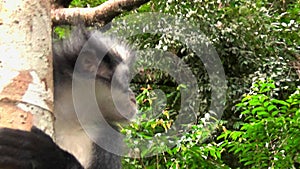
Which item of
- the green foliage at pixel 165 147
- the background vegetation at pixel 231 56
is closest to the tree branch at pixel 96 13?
the green foliage at pixel 165 147

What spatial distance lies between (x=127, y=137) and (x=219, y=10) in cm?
161

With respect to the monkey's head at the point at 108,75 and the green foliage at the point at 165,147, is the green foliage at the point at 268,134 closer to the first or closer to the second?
the green foliage at the point at 165,147

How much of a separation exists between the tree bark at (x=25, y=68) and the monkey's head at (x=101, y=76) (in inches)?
42.3

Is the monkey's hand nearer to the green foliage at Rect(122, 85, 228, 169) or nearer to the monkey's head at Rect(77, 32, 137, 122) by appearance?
the monkey's head at Rect(77, 32, 137, 122)

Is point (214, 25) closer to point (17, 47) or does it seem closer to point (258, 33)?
point (258, 33)

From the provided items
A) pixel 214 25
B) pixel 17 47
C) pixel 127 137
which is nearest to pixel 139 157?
pixel 127 137

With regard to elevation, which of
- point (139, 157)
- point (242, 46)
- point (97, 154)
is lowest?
point (139, 157)

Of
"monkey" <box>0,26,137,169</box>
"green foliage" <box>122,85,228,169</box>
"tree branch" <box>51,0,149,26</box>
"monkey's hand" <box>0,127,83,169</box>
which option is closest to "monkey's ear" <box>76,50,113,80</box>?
"monkey" <box>0,26,137,169</box>

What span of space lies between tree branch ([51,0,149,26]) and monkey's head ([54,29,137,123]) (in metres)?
0.08

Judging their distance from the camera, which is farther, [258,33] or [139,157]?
[258,33]

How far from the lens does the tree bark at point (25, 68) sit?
1.36 meters

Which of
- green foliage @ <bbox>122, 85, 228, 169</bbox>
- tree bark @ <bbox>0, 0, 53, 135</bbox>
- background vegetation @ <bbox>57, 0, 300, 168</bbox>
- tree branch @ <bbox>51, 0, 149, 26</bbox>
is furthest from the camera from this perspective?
background vegetation @ <bbox>57, 0, 300, 168</bbox>

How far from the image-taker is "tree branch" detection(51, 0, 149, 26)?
246cm

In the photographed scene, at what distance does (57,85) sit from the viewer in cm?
258
